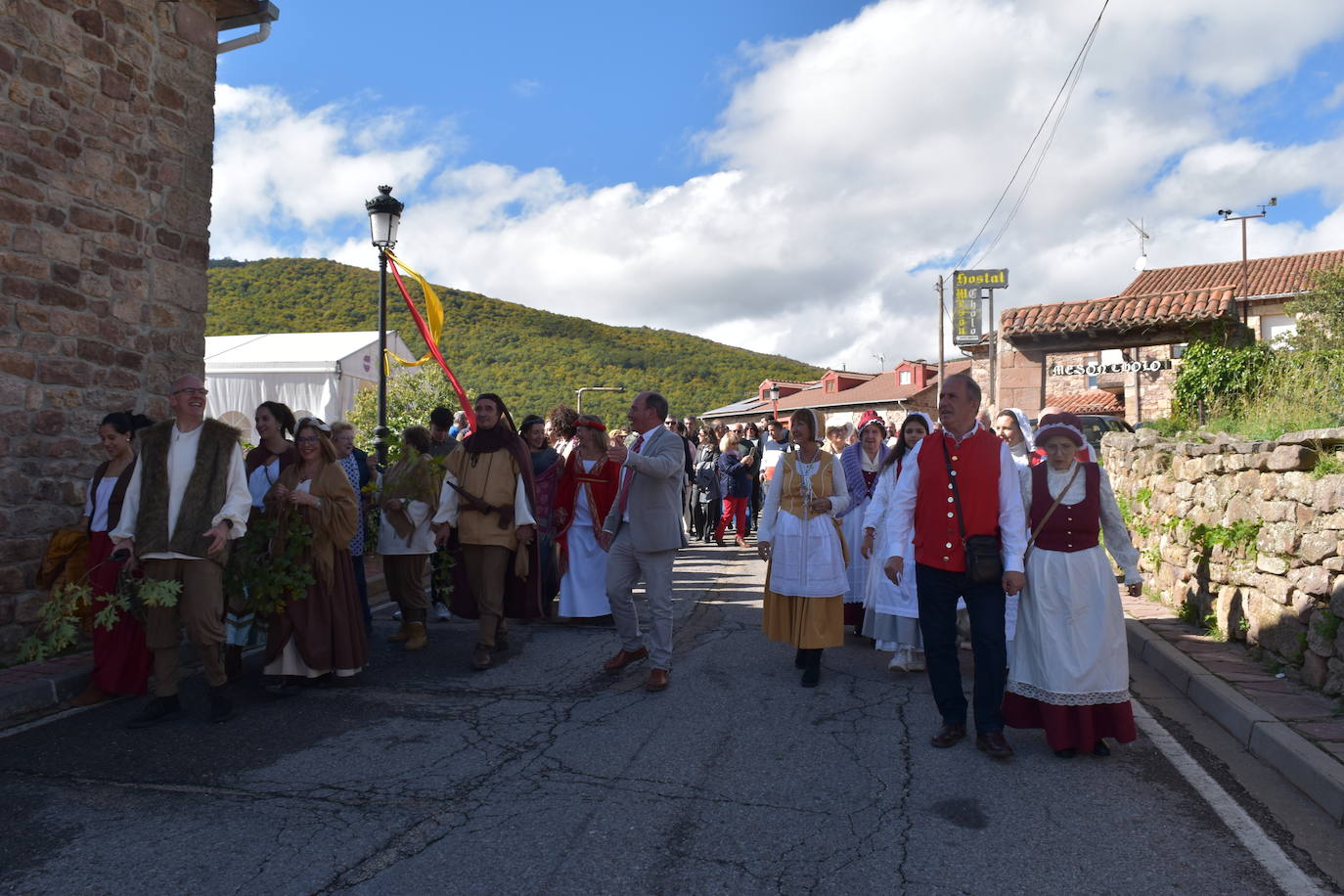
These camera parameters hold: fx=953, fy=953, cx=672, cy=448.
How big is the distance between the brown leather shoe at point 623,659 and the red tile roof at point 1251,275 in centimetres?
3247

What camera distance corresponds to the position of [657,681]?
589cm

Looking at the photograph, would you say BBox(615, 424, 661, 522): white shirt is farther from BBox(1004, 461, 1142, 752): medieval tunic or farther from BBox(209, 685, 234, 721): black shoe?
BBox(209, 685, 234, 721): black shoe

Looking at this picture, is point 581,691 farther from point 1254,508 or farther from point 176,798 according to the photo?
point 1254,508

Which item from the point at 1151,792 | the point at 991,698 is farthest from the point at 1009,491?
the point at 1151,792

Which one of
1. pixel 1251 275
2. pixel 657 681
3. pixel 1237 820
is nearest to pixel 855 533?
pixel 657 681

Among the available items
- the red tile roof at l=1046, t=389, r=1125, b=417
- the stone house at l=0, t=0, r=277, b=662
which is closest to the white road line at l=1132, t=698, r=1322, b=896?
the stone house at l=0, t=0, r=277, b=662

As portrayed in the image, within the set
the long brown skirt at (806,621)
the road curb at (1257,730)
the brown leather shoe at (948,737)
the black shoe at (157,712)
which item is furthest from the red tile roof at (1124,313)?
the black shoe at (157,712)

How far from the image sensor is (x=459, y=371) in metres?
56.2

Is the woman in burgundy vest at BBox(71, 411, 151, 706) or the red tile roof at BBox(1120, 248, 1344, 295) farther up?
the red tile roof at BBox(1120, 248, 1344, 295)

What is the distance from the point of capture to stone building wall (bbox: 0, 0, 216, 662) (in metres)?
6.34

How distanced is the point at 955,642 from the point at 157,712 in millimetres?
4202

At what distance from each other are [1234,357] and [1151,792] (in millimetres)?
11047

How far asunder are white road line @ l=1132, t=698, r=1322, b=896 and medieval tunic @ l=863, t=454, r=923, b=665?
158 cm

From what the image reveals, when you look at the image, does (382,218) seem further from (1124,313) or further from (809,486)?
(1124,313)
